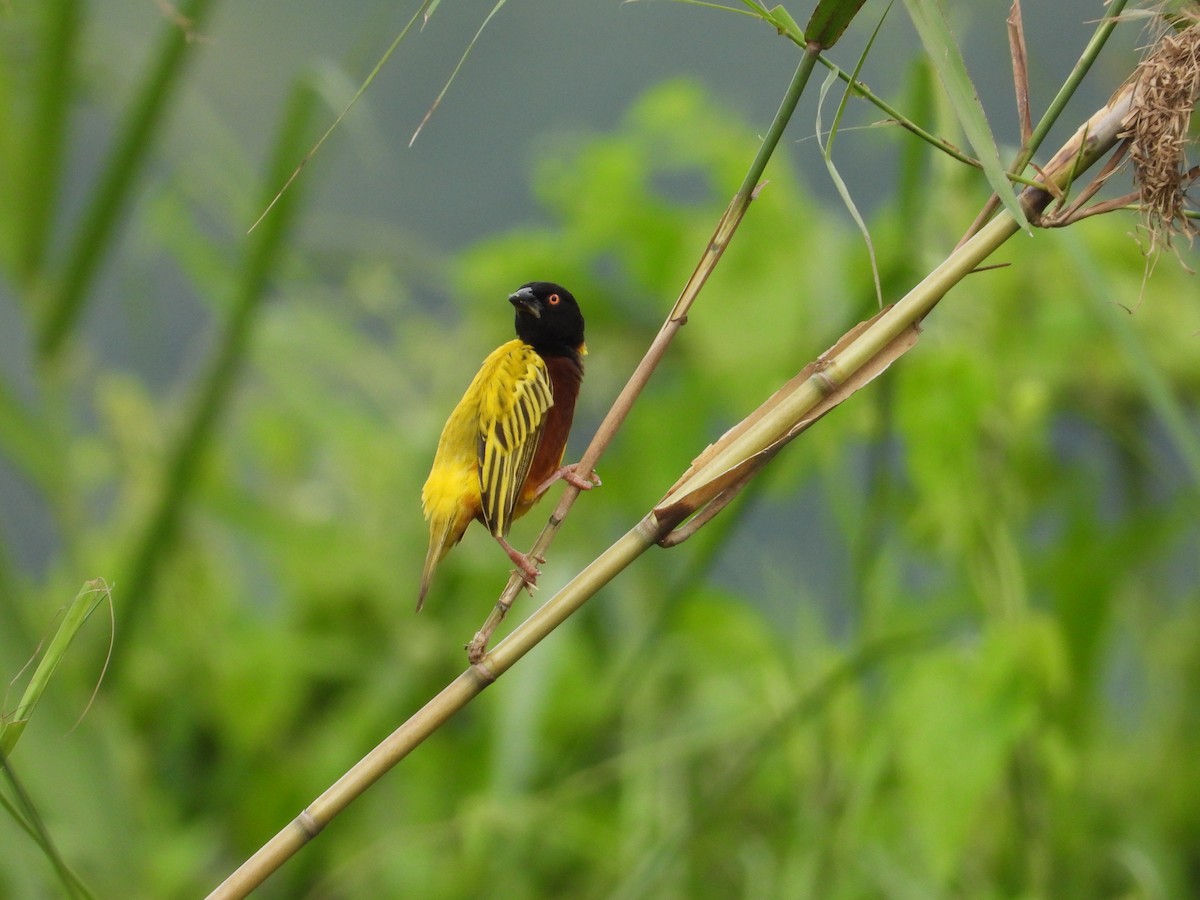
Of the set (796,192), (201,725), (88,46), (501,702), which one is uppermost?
(796,192)

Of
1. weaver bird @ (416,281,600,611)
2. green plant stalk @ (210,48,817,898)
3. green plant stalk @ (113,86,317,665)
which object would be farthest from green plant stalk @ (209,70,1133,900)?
green plant stalk @ (113,86,317,665)

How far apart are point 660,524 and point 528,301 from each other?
8.3 inches

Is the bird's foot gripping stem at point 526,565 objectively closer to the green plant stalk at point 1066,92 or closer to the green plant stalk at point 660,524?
the green plant stalk at point 660,524

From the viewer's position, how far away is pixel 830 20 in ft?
1.77

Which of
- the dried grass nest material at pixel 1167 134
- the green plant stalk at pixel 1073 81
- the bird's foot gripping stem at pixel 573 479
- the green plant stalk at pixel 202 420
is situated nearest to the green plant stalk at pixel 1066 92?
the green plant stalk at pixel 1073 81

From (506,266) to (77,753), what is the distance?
4.45 feet

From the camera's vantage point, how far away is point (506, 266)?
2.41 m

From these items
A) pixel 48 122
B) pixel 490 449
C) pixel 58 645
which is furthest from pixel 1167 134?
pixel 48 122

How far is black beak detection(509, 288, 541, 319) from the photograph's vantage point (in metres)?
0.73

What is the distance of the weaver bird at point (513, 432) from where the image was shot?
2.27 ft

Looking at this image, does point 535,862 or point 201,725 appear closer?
point 535,862

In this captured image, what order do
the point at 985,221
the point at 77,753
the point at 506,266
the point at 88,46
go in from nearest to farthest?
the point at 985,221
the point at 77,753
the point at 88,46
the point at 506,266

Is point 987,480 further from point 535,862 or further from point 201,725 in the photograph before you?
point 201,725

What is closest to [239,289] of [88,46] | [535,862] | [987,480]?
[88,46]
